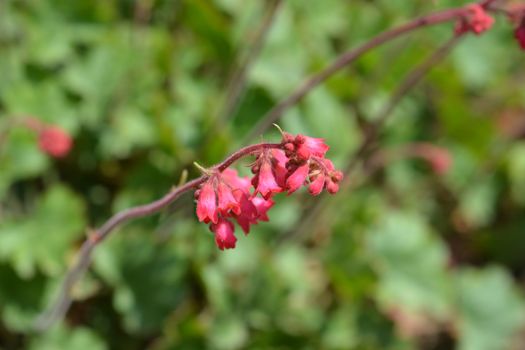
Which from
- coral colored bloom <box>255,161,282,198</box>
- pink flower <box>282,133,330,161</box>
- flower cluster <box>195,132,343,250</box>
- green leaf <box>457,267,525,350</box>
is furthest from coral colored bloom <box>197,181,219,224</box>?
green leaf <box>457,267,525,350</box>

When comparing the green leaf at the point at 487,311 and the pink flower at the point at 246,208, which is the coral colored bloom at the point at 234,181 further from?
the green leaf at the point at 487,311

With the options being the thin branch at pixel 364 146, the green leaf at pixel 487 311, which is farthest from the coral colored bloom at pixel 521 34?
the green leaf at pixel 487 311

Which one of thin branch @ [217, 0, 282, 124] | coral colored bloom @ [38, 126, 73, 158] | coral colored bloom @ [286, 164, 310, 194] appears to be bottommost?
coral colored bloom @ [286, 164, 310, 194]

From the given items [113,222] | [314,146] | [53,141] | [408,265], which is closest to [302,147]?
[314,146]

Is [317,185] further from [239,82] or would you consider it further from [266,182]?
[239,82]

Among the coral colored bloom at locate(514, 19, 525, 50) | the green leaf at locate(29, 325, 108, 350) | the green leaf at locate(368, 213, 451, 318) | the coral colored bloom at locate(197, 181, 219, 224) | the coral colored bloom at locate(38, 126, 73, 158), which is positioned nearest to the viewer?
the coral colored bloom at locate(197, 181, 219, 224)

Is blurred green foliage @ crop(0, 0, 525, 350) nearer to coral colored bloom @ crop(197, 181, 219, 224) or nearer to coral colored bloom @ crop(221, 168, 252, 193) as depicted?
coral colored bloom @ crop(221, 168, 252, 193)
